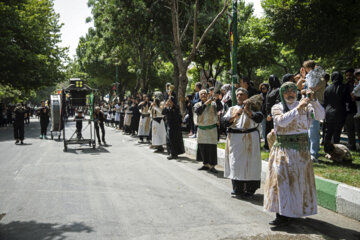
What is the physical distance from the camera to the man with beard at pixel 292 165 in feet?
15.1

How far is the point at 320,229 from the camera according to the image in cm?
468

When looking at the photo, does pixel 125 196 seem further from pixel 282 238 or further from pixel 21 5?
pixel 21 5

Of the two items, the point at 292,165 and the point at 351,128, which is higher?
the point at 351,128

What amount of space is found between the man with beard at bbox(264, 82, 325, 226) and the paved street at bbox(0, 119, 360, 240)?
30 cm

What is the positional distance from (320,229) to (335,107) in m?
4.52

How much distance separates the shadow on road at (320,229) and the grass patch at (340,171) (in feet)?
3.89

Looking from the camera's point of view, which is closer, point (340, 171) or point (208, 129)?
point (340, 171)

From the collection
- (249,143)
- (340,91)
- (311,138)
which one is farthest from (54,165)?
(340,91)

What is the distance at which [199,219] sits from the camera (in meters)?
5.02

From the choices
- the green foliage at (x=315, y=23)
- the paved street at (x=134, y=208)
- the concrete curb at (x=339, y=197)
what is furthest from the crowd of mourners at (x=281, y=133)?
the green foliage at (x=315, y=23)

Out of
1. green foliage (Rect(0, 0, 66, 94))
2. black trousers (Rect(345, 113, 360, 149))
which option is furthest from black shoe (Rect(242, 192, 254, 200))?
green foliage (Rect(0, 0, 66, 94))

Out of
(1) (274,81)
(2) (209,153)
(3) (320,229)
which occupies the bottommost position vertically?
(3) (320,229)

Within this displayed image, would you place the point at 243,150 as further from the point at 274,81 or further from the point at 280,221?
the point at 274,81

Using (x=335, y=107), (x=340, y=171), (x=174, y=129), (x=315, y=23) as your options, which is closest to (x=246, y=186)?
(x=340, y=171)
